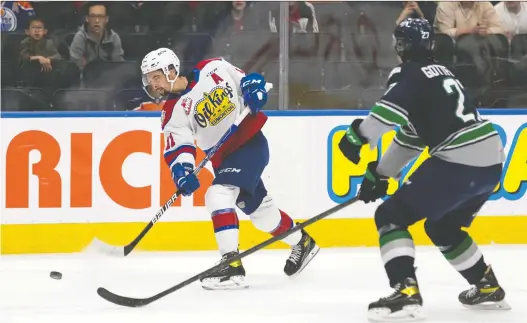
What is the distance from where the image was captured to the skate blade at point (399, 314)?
11.5ft

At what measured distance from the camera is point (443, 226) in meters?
3.67

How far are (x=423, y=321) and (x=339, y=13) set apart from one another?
2345mm

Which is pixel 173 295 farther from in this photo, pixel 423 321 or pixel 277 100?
pixel 277 100

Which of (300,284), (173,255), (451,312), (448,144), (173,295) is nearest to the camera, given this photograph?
(448,144)

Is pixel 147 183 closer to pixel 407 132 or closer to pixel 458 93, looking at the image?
pixel 407 132

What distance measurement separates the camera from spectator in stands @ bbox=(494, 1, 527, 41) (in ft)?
18.3

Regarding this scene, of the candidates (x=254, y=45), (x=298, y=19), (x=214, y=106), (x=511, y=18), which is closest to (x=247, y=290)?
(x=214, y=106)

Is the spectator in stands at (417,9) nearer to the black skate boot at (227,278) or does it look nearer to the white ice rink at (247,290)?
the white ice rink at (247,290)

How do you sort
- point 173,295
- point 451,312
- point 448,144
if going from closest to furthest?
point 448,144, point 451,312, point 173,295

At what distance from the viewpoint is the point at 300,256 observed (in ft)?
15.1

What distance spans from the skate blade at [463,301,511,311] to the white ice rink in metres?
0.04

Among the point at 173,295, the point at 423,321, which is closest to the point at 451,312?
the point at 423,321

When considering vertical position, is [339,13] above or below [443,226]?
above

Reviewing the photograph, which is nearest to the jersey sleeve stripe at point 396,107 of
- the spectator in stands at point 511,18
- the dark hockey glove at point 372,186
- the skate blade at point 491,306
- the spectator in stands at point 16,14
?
the dark hockey glove at point 372,186
